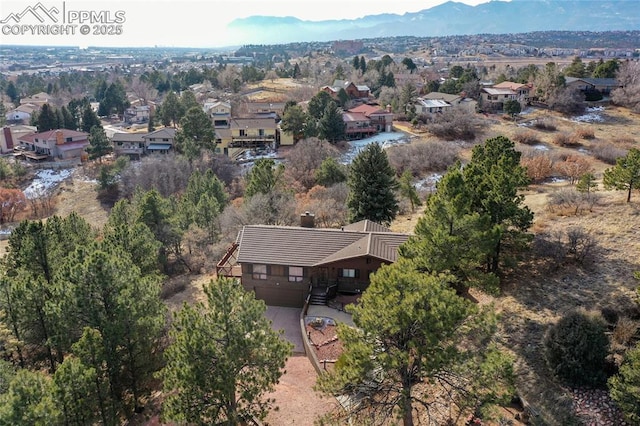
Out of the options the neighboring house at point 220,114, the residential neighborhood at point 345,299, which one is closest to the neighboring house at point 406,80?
the neighboring house at point 220,114

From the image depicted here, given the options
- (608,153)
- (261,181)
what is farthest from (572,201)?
(608,153)

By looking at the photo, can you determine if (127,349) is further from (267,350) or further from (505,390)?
(505,390)

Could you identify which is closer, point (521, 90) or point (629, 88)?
point (629, 88)

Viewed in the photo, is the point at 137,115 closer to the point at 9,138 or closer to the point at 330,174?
the point at 9,138

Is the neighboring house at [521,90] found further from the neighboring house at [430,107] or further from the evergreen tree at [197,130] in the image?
the evergreen tree at [197,130]

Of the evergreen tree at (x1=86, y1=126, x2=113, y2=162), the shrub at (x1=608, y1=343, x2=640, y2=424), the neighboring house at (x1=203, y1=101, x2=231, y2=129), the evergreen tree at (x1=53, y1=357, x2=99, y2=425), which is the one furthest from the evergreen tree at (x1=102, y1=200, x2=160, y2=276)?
the neighboring house at (x1=203, y1=101, x2=231, y2=129)

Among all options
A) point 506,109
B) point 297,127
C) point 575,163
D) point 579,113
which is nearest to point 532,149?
point 575,163
